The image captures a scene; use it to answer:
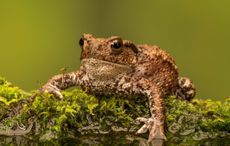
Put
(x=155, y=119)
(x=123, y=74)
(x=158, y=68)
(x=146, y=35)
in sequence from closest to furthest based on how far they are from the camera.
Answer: (x=155, y=119), (x=123, y=74), (x=158, y=68), (x=146, y=35)

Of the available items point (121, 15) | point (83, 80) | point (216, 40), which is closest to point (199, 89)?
point (216, 40)

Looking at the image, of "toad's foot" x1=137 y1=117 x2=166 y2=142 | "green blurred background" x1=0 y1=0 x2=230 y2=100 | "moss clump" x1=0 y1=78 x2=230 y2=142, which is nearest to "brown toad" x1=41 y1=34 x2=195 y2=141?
"toad's foot" x1=137 y1=117 x2=166 y2=142

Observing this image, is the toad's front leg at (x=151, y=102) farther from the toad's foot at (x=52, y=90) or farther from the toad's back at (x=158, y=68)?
the toad's foot at (x=52, y=90)

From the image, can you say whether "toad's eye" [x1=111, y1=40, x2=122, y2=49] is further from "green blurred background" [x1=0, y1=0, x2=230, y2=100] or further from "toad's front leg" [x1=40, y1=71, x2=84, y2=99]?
"green blurred background" [x1=0, y1=0, x2=230, y2=100]

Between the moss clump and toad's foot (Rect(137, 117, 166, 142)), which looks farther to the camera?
the moss clump

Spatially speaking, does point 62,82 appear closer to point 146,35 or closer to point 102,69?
point 102,69

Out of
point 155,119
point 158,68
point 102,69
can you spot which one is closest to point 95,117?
point 102,69
